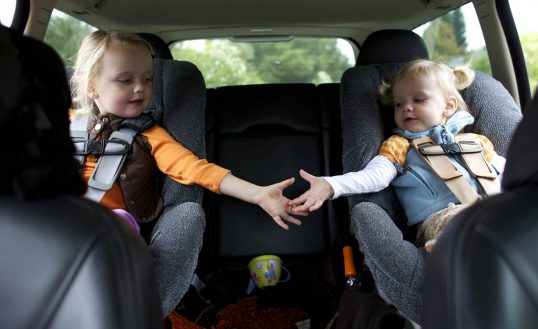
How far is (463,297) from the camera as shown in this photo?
36.3 inches

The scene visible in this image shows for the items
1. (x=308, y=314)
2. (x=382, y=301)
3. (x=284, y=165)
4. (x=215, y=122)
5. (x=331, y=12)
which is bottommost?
(x=308, y=314)

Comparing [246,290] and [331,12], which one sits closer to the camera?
[246,290]

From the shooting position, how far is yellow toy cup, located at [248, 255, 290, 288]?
2.53 m

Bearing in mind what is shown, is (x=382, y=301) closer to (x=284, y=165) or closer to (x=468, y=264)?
(x=284, y=165)

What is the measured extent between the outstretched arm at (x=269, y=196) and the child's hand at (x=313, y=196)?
24 mm

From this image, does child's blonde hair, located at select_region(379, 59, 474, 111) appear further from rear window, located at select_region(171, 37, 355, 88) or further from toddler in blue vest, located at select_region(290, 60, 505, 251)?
rear window, located at select_region(171, 37, 355, 88)

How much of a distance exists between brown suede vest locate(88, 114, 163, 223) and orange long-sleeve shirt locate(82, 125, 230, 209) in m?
0.03

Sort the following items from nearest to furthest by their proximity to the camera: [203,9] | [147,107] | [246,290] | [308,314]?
[147,107] → [308,314] → [246,290] → [203,9]

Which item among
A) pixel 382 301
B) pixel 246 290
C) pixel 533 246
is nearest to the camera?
pixel 533 246

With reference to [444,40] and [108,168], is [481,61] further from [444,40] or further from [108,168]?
[108,168]

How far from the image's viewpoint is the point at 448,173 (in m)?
2.06

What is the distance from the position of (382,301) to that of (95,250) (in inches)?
52.7

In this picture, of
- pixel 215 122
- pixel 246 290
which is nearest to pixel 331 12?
pixel 215 122

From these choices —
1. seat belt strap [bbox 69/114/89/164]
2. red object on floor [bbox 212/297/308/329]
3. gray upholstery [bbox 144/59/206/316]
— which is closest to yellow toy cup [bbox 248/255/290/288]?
red object on floor [bbox 212/297/308/329]
